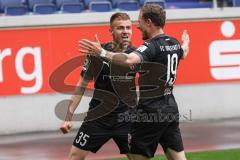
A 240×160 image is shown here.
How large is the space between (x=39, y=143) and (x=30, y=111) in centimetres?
137

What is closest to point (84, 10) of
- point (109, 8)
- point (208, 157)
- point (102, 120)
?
point (109, 8)

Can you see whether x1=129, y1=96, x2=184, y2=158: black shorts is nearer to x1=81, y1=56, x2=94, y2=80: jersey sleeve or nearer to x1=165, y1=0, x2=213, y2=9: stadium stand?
x1=81, y1=56, x2=94, y2=80: jersey sleeve

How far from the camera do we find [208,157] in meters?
10.1

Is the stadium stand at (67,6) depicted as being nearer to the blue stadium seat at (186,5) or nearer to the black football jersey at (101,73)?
the blue stadium seat at (186,5)

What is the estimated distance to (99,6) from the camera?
14922 millimetres

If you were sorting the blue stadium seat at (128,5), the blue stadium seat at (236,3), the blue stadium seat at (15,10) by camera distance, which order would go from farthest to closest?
the blue stadium seat at (236,3) < the blue stadium seat at (128,5) < the blue stadium seat at (15,10)

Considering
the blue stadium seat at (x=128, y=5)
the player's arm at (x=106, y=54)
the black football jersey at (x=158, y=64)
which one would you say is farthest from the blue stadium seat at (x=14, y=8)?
the player's arm at (x=106, y=54)

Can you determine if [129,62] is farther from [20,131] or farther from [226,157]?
[20,131]

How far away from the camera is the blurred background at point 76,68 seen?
41.5 ft

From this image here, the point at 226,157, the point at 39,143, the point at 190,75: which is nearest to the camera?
the point at 226,157

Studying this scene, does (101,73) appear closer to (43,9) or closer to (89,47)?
(89,47)

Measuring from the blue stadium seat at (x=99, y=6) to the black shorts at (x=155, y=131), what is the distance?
8.29 metres

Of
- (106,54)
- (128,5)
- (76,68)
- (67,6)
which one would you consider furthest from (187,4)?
(106,54)

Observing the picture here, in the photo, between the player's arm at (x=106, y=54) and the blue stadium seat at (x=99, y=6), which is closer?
the player's arm at (x=106, y=54)
